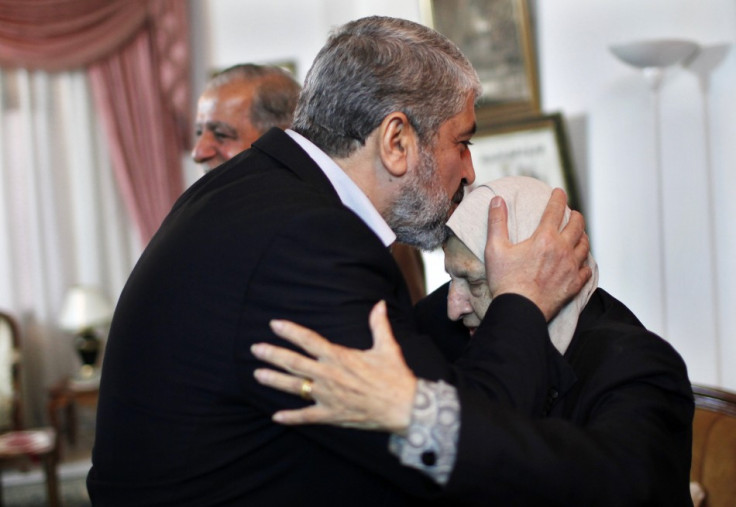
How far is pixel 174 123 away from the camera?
7492 millimetres

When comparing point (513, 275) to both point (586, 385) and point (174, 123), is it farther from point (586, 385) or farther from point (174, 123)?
point (174, 123)

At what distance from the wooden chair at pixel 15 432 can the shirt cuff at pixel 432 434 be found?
5043 millimetres

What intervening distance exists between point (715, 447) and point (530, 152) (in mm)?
3041

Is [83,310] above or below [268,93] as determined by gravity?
below

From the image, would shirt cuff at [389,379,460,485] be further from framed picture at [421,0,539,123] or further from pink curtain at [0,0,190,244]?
pink curtain at [0,0,190,244]

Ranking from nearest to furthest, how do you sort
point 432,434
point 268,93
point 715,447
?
1. point 432,434
2. point 715,447
3. point 268,93

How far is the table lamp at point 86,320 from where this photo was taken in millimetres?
6844

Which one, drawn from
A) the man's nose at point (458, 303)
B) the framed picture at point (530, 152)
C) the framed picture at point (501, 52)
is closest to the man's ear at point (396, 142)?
the man's nose at point (458, 303)

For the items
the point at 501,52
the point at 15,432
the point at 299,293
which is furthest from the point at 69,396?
the point at 299,293

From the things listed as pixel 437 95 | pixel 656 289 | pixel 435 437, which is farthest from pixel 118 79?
pixel 435 437

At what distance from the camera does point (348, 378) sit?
4.39 ft

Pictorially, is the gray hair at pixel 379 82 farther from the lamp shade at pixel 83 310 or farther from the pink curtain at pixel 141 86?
the pink curtain at pixel 141 86

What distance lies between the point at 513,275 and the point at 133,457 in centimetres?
74

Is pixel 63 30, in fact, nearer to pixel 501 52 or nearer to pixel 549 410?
pixel 501 52
